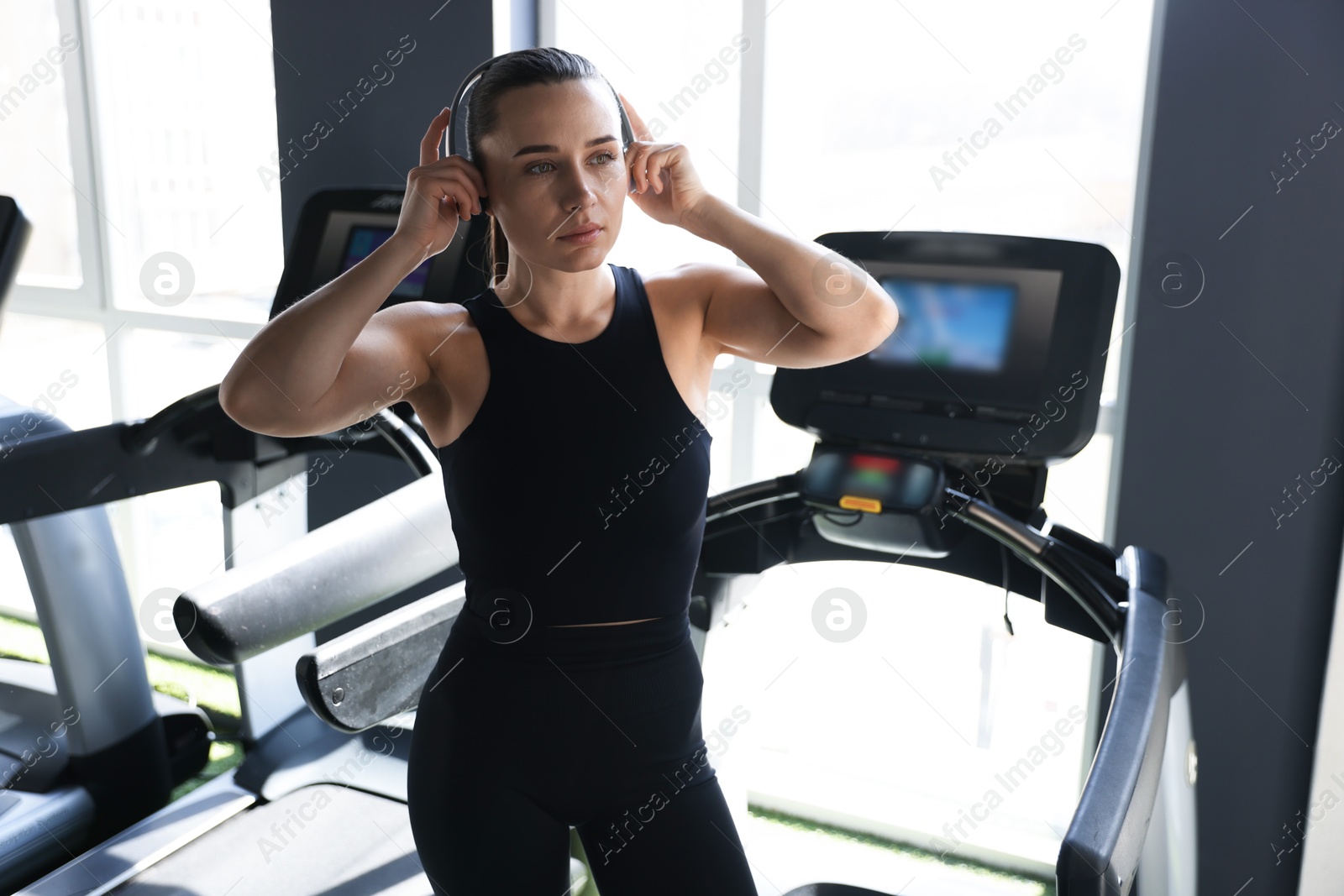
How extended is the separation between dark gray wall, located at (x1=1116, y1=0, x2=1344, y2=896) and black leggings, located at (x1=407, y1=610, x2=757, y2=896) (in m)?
1.26

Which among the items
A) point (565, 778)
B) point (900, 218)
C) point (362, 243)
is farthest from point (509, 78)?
point (900, 218)

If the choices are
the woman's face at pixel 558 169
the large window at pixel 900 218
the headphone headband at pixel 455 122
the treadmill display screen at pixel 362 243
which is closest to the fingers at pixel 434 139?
the headphone headband at pixel 455 122

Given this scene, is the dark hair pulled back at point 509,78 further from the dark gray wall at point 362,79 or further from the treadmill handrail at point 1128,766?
the dark gray wall at point 362,79

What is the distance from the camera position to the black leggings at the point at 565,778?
1.17 meters

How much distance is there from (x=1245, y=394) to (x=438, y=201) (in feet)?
4.96

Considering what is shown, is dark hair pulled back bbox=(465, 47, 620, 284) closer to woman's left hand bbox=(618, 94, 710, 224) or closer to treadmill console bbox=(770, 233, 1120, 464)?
woman's left hand bbox=(618, 94, 710, 224)

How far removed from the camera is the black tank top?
1177 millimetres

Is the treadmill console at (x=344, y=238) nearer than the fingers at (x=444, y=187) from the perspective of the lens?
No

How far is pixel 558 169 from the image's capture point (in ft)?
3.73

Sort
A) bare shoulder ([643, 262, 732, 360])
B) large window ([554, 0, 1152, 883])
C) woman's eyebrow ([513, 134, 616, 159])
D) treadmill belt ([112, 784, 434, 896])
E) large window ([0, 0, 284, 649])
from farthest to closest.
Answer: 1. large window ([0, 0, 284, 649])
2. large window ([554, 0, 1152, 883])
3. treadmill belt ([112, 784, 434, 896])
4. bare shoulder ([643, 262, 732, 360])
5. woman's eyebrow ([513, 134, 616, 159])

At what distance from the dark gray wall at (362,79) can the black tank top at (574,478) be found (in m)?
1.60

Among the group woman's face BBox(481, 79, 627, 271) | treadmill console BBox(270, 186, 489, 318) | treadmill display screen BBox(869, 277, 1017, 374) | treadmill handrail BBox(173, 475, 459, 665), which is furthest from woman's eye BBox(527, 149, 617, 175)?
treadmill console BBox(270, 186, 489, 318)

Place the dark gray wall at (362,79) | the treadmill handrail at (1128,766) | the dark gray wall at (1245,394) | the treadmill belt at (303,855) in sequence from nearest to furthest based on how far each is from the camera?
the treadmill handrail at (1128,766) → the dark gray wall at (1245,394) → the treadmill belt at (303,855) → the dark gray wall at (362,79)

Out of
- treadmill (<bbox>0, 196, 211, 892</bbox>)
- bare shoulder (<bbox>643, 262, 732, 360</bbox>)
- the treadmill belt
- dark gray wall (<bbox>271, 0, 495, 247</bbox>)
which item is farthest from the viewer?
dark gray wall (<bbox>271, 0, 495, 247</bbox>)
